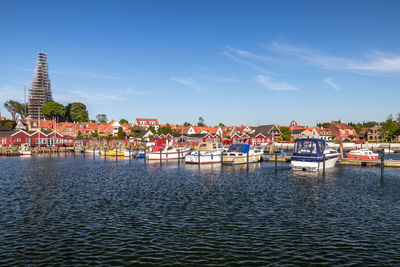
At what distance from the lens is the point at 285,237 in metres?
15.8

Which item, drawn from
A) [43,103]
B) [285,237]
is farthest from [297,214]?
[43,103]

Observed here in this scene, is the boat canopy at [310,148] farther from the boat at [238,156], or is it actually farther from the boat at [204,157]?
the boat at [204,157]

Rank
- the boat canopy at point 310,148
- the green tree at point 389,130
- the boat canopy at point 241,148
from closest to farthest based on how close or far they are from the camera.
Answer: the boat canopy at point 310,148, the boat canopy at point 241,148, the green tree at point 389,130

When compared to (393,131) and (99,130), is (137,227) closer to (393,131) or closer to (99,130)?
(99,130)

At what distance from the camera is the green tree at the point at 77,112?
183m

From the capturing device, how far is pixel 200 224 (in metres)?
18.0

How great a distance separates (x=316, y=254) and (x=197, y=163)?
38350mm

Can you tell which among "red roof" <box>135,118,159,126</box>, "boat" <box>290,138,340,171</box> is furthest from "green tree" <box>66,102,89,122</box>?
"boat" <box>290,138,340,171</box>

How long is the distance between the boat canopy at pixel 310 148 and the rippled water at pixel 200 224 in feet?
33.8

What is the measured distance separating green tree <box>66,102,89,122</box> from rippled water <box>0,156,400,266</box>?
16096 centimetres

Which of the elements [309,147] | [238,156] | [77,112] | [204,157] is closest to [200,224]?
[309,147]

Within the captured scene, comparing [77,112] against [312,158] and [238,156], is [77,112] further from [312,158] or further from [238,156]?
[312,158]

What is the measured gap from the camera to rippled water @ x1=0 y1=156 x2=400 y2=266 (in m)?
13.6

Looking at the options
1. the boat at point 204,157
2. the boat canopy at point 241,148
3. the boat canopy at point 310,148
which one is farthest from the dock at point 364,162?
the boat at point 204,157
